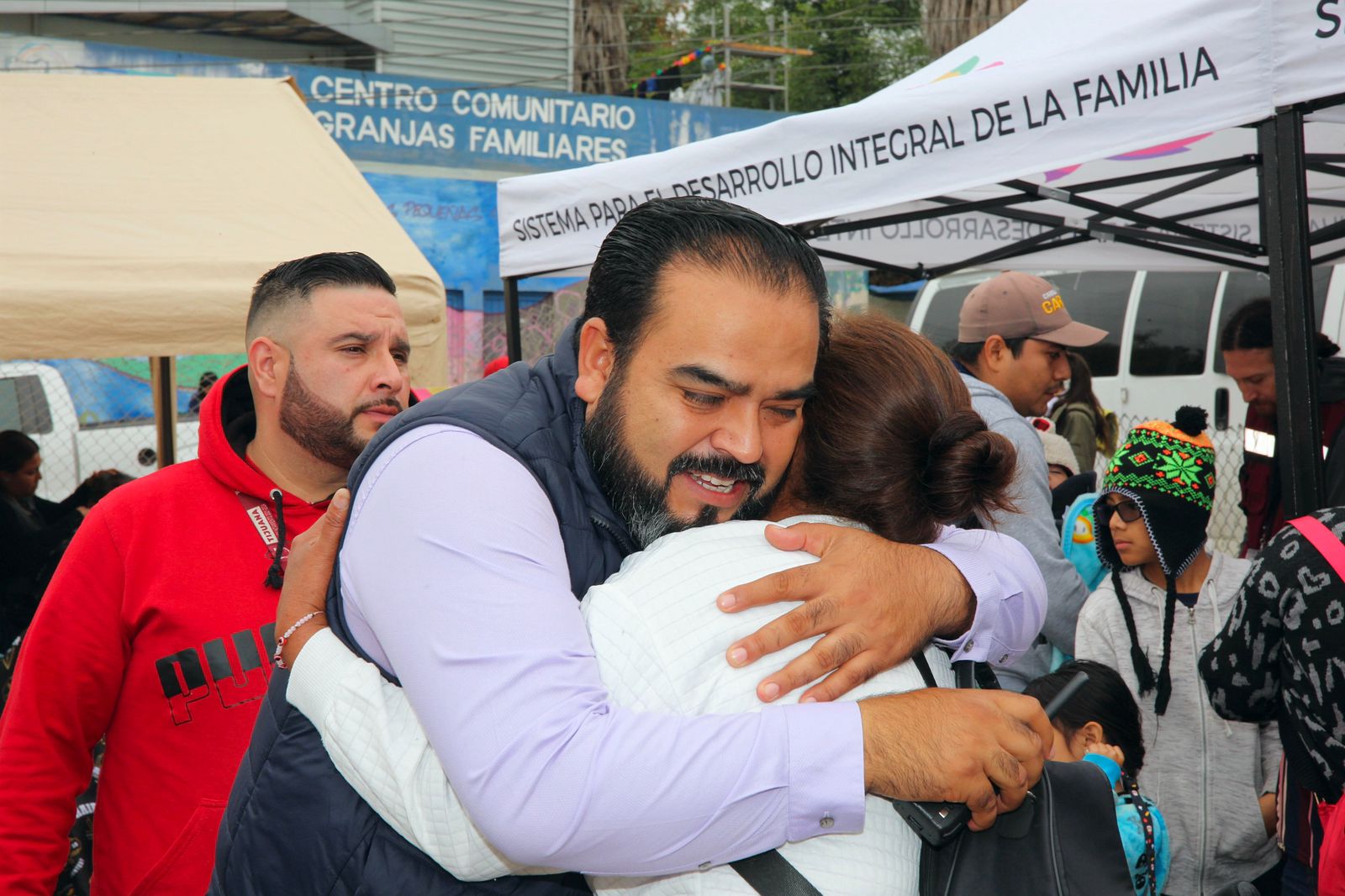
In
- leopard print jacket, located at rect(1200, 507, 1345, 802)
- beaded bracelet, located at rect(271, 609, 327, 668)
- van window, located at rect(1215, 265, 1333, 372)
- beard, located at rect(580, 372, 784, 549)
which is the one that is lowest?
leopard print jacket, located at rect(1200, 507, 1345, 802)

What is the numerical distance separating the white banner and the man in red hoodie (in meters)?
2.11

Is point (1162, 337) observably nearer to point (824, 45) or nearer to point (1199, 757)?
point (1199, 757)

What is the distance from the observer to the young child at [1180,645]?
11.4ft

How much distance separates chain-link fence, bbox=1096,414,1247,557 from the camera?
7785 mm

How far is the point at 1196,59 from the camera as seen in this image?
290cm

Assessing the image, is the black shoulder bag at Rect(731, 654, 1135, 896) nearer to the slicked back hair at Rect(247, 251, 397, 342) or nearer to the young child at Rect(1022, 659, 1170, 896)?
the young child at Rect(1022, 659, 1170, 896)

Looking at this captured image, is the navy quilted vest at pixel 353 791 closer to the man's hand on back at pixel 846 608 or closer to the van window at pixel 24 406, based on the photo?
the man's hand on back at pixel 846 608

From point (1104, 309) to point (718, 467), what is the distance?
29.5 ft

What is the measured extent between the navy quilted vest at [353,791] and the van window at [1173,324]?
8.66m

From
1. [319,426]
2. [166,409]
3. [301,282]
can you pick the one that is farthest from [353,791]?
[166,409]

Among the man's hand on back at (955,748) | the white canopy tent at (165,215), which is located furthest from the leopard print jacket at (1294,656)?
the white canopy tent at (165,215)

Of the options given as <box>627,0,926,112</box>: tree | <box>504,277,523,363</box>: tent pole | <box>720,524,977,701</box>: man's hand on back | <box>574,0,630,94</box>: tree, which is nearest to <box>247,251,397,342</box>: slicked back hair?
<box>720,524,977,701</box>: man's hand on back

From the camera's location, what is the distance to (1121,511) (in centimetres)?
376

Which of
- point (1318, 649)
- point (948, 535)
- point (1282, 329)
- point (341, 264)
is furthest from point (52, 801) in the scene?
point (1282, 329)
